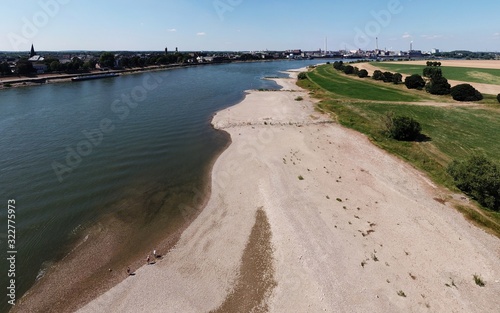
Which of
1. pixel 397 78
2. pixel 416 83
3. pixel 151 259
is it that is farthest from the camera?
pixel 397 78

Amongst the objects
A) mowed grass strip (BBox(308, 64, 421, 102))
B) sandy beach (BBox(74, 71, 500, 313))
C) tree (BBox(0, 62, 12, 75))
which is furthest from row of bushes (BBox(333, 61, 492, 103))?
tree (BBox(0, 62, 12, 75))

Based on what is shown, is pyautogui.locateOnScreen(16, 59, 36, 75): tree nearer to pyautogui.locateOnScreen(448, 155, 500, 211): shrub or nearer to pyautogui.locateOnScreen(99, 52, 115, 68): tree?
pyautogui.locateOnScreen(99, 52, 115, 68): tree

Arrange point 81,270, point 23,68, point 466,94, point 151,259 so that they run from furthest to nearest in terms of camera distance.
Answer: point 23,68
point 466,94
point 151,259
point 81,270

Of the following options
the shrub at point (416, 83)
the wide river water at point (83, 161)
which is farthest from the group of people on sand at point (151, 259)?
the shrub at point (416, 83)

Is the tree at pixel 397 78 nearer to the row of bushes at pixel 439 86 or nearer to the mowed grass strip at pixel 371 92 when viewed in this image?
the row of bushes at pixel 439 86

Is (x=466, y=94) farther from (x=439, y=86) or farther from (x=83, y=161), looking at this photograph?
(x=83, y=161)

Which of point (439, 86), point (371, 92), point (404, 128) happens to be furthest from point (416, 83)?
point (404, 128)
